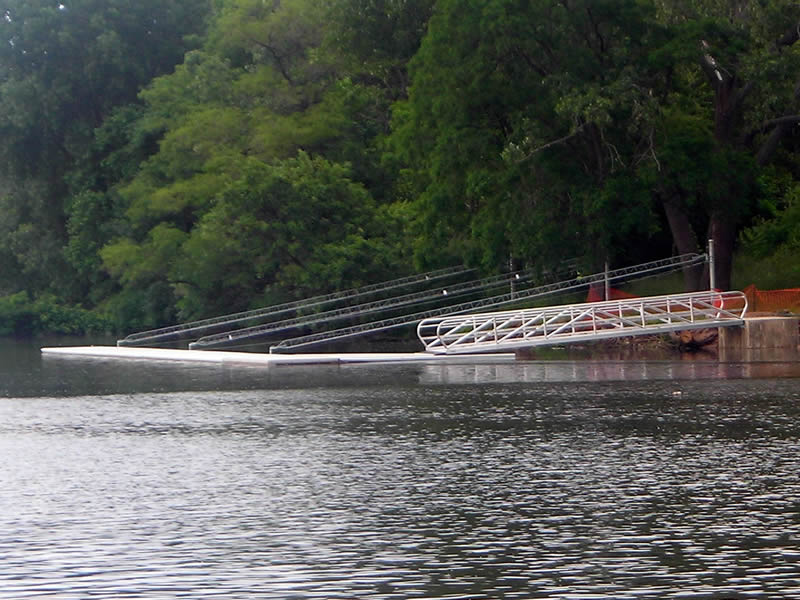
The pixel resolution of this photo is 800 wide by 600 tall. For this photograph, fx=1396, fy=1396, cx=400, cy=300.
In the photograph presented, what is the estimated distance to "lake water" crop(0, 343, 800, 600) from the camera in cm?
1169

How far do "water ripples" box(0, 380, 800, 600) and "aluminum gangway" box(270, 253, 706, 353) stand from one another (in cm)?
1796

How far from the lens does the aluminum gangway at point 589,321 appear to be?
37.4 metres

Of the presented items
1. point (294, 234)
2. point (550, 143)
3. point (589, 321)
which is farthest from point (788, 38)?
point (294, 234)

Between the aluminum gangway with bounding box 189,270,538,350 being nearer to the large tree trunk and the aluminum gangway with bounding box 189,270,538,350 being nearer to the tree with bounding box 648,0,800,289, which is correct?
the large tree trunk

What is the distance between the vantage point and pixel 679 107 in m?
43.1

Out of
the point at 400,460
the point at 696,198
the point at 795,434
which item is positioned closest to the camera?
the point at 400,460

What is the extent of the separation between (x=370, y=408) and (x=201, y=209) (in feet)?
117

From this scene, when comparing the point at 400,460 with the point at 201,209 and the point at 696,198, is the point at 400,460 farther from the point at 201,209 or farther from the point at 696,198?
the point at 201,209

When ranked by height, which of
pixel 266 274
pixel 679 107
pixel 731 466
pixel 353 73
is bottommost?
pixel 731 466

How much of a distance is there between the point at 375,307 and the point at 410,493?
3504 cm

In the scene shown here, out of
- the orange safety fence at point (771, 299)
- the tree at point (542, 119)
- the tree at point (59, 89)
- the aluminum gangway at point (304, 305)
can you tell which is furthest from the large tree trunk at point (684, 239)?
the tree at point (59, 89)

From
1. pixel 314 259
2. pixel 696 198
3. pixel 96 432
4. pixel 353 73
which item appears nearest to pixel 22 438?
pixel 96 432

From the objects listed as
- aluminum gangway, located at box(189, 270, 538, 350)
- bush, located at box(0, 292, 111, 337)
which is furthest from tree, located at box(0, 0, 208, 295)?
aluminum gangway, located at box(189, 270, 538, 350)

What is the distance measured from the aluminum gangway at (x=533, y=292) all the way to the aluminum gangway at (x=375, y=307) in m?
0.49
